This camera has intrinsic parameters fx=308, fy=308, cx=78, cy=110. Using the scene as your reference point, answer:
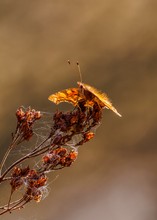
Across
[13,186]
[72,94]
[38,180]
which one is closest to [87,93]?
[72,94]

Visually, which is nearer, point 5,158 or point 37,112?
point 5,158

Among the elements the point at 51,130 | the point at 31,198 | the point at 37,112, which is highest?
the point at 37,112

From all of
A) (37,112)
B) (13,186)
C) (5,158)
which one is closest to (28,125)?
(37,112)

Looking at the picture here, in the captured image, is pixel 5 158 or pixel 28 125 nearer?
pixel 5 158

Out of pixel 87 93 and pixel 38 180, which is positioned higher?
pixel 87 93

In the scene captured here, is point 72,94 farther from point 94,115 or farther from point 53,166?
point 53,166

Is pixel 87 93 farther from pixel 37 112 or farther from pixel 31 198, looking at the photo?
pixel 31 198
